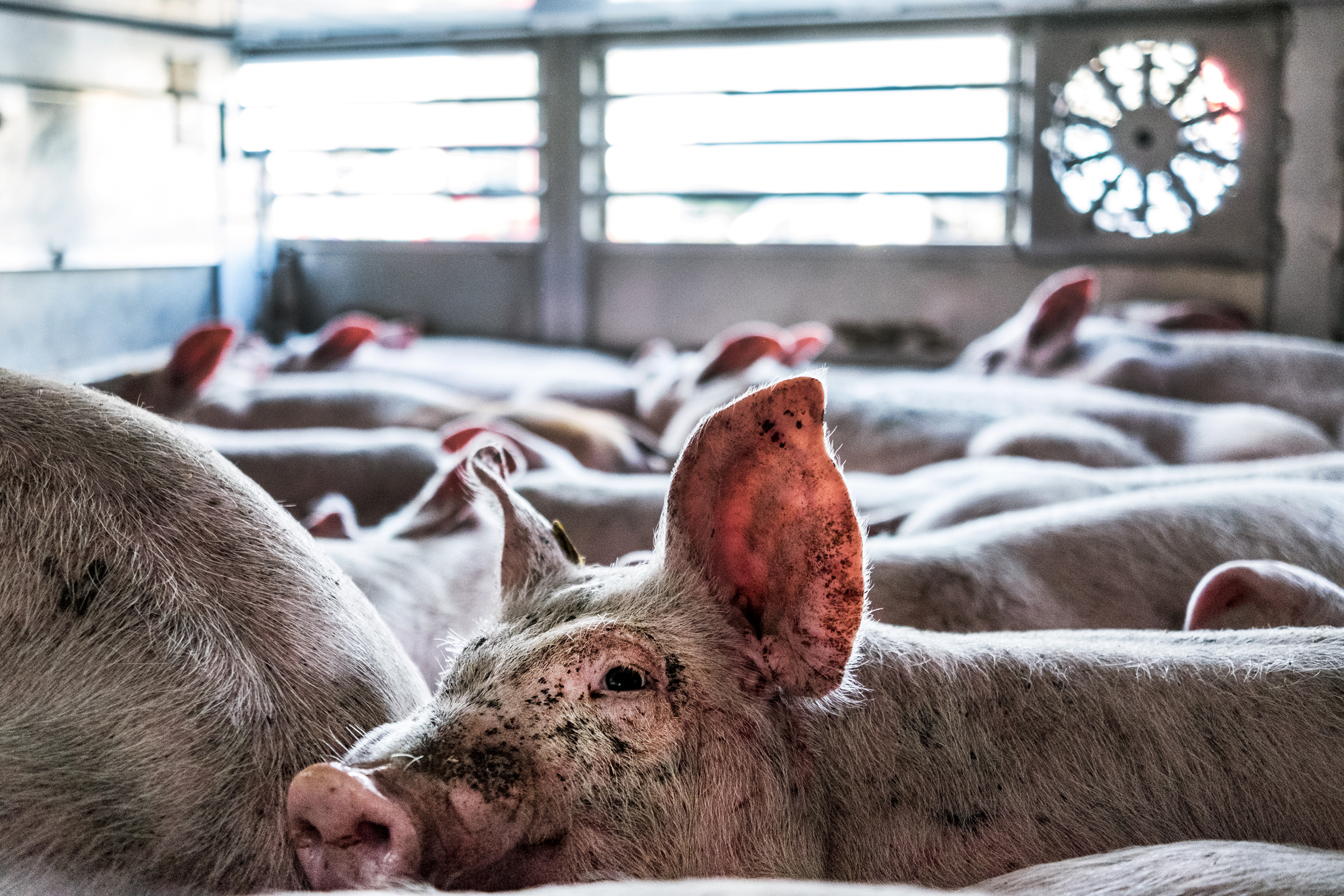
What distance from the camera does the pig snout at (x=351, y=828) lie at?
3.37 ft

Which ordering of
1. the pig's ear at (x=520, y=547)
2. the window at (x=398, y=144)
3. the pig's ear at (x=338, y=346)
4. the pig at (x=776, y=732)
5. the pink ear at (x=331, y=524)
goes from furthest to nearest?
1. the window at (x=398, y=144)
2. the pig's ear at (x=338, y=346)
3. the pink ear at (x=331, y=524)
4. the pig's ear at (x=520, y=547)
5. the pig at (x=776, y=732)

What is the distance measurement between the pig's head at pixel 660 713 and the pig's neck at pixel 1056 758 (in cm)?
9

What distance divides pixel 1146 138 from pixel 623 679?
5.60 metres

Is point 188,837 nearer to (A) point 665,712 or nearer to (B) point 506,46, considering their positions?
(A) point 665,712

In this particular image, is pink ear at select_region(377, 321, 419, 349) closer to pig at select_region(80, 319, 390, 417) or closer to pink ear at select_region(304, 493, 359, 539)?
pig at select_region(80, 319, 390, 417)

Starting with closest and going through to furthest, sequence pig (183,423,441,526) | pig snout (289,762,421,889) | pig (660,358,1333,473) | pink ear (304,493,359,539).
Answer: pig snout (289,762,421,889), pink ear (304,493,359,539), pig (183,423,441,526), pig (660,358,1333,473)

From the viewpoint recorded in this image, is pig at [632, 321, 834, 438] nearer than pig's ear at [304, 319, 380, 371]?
Yes

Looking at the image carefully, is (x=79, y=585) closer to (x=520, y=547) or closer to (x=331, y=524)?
(x=520, y=547)

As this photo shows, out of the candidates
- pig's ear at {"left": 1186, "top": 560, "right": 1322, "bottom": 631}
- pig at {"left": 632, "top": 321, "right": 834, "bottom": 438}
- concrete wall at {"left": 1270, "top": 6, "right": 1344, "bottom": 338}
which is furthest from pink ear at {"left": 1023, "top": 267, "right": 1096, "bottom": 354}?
pig's ear at {"left": 1186, "top": 560, "right": 1322, "bottom": 631}

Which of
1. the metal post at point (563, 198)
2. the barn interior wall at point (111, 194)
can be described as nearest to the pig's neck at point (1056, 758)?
the barn interior wall at point (111, 194)

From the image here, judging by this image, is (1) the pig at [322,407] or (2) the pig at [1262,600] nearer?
(2) the pig at [1262,600]

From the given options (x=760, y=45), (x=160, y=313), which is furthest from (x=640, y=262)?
(x=160, y=313)

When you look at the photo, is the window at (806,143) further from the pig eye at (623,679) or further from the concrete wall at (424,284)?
the pig eye at (623,679)

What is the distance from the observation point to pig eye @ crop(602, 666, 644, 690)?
3.98ft
